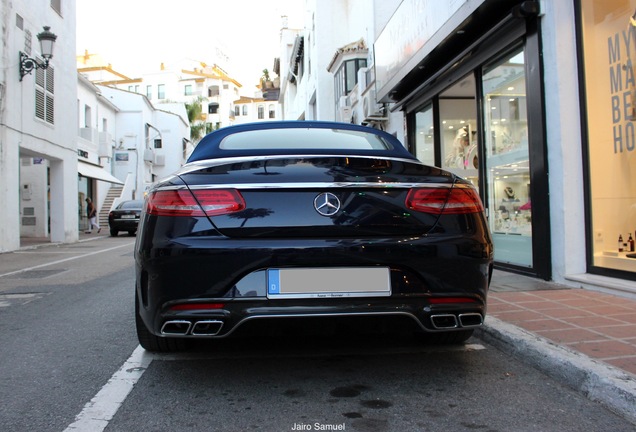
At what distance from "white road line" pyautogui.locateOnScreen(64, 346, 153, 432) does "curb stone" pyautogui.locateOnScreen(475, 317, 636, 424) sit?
93.3 inches

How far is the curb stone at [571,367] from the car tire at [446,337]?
26 centimetres

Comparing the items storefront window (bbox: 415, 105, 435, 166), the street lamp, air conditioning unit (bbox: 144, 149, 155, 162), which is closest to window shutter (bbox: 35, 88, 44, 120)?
the street lamp

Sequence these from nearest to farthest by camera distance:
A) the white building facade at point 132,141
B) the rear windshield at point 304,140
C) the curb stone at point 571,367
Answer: the curb stone at point 571,367 < the rear windshield at point 304,140 < the white building facade at point 132,141

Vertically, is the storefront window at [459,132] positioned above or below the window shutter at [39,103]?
below

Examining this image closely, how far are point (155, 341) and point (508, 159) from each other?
5358 millimetres

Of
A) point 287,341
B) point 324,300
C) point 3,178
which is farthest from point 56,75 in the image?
point 324,300

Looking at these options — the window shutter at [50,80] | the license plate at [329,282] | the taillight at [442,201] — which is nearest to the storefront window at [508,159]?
the taillight at [442,201]

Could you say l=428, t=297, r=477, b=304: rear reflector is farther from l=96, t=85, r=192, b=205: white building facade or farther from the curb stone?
l=96, t=85, r=192, b=205: white building facade

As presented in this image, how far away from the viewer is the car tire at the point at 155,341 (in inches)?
127

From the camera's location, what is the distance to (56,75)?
15914mm

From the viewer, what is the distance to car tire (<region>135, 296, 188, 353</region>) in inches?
127

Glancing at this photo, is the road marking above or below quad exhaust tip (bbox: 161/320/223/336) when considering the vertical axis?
below

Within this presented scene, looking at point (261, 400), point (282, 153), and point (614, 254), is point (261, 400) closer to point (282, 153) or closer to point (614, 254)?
point (282, 153)

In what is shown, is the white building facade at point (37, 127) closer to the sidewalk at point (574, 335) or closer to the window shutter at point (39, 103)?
the window shutter at point (39, 103)
